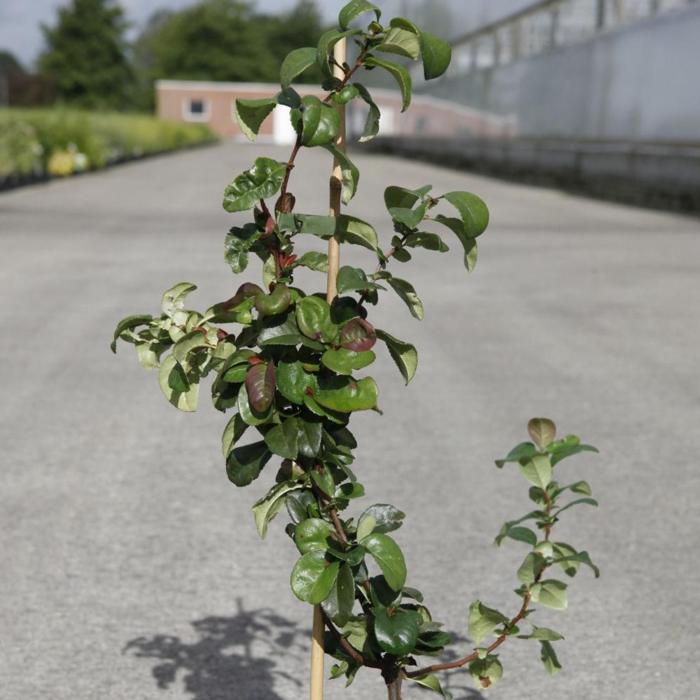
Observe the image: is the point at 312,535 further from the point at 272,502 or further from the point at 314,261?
the point at 314,261

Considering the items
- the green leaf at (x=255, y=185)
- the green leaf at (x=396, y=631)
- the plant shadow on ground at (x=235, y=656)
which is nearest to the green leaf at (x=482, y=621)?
the green leaf at (x=396, y=631)

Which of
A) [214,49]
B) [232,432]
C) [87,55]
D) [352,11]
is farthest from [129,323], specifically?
[214,49]

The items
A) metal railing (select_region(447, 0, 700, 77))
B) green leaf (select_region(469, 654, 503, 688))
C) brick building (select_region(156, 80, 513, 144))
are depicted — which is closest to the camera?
green leaf (select_region(469, 654, 503, 688))

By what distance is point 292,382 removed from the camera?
5.94 feet

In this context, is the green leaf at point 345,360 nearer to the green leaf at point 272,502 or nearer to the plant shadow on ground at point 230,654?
the green leaf at point 272,502

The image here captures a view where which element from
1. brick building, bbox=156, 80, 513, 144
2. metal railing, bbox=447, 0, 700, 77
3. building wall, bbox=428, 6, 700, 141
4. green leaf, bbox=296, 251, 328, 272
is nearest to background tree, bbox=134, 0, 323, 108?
brick building, bbox=156, 80, 513, 144

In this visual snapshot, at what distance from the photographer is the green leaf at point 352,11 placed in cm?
173

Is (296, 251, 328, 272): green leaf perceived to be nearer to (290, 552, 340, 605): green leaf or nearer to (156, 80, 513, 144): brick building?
(290, 552, 340, 605): green leaf

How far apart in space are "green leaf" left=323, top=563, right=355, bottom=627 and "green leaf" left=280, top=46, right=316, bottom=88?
2.28ft

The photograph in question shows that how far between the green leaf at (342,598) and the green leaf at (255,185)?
1.78 feet

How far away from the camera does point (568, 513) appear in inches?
189

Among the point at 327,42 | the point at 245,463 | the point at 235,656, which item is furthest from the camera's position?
the point at 235,656

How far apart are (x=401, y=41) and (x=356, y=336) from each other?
411mm

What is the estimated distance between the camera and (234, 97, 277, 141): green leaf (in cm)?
177
